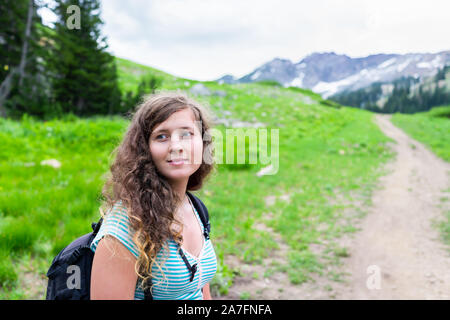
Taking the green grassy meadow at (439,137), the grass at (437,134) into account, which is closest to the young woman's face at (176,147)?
the green grassy meadow at (439,137)

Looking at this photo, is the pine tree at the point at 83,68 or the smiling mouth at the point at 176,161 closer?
the smiling mouth at the point at 176,161

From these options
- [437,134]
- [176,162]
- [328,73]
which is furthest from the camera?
[328,73]

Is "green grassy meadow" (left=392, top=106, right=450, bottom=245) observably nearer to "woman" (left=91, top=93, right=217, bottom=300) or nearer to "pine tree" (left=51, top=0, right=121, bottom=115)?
"woman" (left=91, top=93, right=217, bottom=300)

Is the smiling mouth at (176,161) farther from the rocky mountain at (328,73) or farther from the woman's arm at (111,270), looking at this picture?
the rocky mountain at (328,73)

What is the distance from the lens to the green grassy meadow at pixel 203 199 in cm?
353

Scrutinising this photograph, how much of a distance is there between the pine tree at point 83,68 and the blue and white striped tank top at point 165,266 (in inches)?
489

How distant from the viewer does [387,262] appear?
4.48 m

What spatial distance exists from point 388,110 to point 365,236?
4623 centimetres

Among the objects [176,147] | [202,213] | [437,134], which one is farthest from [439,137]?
[176,147]

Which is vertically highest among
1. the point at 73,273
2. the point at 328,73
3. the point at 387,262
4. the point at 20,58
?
the point at 328,73

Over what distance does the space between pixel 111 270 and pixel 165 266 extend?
26 centimetres

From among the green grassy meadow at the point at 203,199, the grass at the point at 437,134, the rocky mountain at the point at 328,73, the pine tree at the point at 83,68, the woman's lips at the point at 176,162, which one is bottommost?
the green grassy meadow at the point at 203,199

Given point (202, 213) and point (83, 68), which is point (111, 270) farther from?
point (83, 68)

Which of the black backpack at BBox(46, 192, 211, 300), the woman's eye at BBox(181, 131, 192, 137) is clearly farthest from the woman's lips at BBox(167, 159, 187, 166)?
the black backpack at BBox(46, 192, 211, 300)
